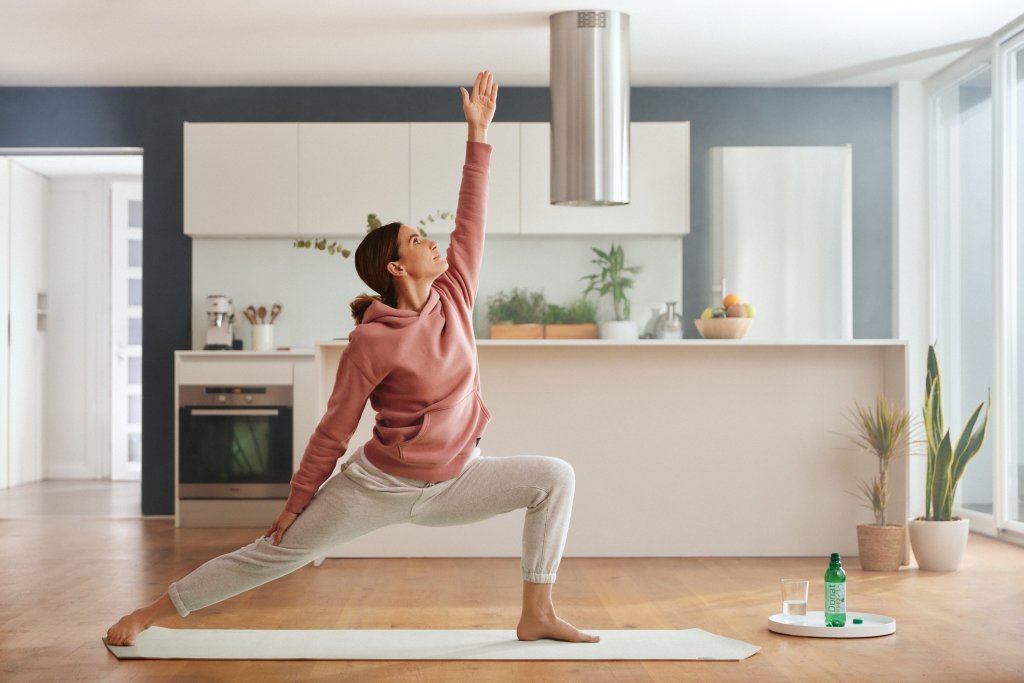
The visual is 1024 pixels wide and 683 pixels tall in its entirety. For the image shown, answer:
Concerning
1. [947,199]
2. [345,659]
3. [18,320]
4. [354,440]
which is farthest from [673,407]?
[18,320]

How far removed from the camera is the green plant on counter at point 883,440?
4.65 meters

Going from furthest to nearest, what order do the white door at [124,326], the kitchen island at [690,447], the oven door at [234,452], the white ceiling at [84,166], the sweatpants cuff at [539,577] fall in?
the white door at [124,326] → the white ceiling at [84,166] → the oven door at [234,452] → the kitchen island at [690,447] → the sweatpants cuff at [539,577]

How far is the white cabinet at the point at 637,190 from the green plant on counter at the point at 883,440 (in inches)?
85.5

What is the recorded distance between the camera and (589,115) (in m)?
5.64

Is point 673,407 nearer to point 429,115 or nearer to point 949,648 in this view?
point 949,648

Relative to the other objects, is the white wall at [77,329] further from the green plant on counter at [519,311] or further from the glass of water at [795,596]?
the glass of water at [795,596]

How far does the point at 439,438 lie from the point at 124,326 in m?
6.66

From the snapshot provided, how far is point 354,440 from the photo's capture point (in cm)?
491

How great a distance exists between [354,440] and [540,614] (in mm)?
1973

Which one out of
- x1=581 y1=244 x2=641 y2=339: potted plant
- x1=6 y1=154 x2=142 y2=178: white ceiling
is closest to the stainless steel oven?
x1=581 y1=244 x2=641 y2=339: potted plant

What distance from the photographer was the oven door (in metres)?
6.25

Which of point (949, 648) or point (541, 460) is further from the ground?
point (541, 460)

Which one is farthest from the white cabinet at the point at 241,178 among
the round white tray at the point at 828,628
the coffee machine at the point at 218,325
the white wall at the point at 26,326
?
the round white tray at the point at 828,628

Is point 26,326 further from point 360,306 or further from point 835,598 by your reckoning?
point 835,598
